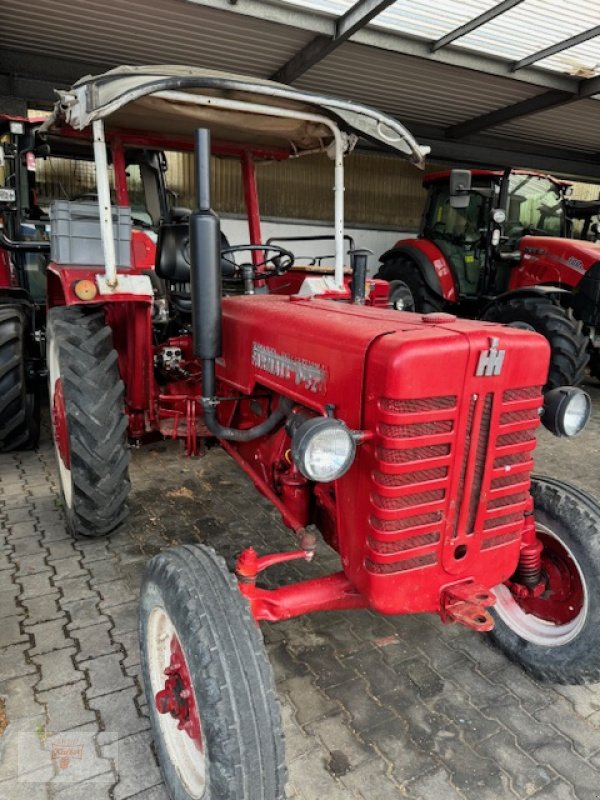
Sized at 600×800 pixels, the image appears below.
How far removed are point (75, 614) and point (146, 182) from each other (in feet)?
9.21

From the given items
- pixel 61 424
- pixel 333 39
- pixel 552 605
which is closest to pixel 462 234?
pixel 333 39

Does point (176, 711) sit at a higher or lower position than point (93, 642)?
higher

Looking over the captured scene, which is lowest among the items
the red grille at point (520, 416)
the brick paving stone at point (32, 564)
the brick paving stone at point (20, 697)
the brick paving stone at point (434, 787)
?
the brick paving stone at point (434, 787)

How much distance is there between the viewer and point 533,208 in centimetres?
664

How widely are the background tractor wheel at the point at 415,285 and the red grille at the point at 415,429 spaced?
5564mm

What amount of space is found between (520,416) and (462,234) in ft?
18.7

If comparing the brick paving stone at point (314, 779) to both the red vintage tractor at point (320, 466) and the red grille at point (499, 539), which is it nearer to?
the red vintage tractor at point (320, 466)

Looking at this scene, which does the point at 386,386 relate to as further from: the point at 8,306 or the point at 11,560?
the point at 8,306

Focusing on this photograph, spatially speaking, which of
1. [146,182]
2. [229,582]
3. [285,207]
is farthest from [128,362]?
[285,207]

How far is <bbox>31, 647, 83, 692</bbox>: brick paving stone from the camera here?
2.00 meters

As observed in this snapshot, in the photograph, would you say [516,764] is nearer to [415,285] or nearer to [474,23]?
[415,285]

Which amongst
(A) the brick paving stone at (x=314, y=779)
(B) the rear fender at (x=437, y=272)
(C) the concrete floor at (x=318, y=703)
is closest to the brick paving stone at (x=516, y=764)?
(C) the concrete floor at (x=318, y=703)

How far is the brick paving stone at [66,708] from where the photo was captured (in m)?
1.83

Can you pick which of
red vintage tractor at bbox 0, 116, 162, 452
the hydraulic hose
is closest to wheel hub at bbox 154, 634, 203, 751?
the hydraulic hose
